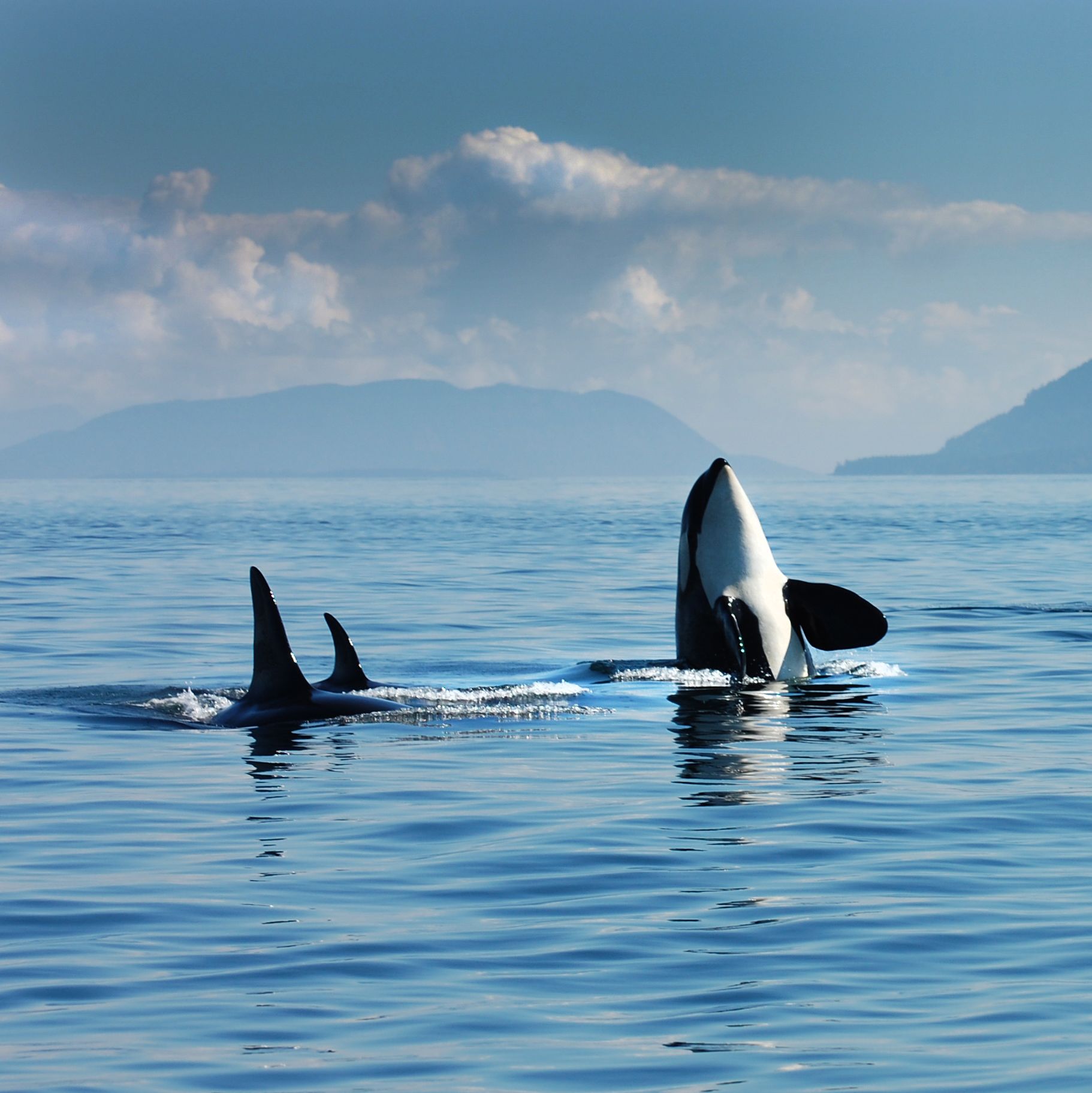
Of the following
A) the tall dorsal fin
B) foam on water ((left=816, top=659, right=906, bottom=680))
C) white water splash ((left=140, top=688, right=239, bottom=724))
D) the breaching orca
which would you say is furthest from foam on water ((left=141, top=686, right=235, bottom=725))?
foam on water ((left=816, top=659, right=906, bottom=680))

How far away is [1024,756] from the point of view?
44.2 feet

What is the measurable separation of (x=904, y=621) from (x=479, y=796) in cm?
1512

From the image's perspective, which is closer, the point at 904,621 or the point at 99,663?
the point at 99,663

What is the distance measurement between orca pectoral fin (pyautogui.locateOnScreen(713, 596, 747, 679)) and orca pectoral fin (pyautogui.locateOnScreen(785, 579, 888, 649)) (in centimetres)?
79

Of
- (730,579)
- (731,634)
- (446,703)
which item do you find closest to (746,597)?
(730,579)

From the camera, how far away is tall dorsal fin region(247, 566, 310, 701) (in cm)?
1423

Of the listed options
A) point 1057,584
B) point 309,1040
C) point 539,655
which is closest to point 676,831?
point 309,1040

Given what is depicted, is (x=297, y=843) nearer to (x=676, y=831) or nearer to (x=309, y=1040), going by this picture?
(x=676, y=831)

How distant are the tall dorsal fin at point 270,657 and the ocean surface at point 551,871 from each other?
428 mm

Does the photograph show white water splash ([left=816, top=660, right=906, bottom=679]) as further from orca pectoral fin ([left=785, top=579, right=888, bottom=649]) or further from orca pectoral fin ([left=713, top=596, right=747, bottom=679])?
orca pectoral fin ([left=713, top=596, right=747, bottom=679])

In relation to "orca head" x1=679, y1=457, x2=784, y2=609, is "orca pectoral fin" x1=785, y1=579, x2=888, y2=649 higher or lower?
lower

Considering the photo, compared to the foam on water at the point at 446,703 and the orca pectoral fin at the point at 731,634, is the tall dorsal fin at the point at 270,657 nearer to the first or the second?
the foam on water at the point at 446,703

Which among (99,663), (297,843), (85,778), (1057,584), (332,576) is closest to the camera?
(297,843)

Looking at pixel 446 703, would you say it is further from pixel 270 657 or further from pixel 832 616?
pixel 832 616
